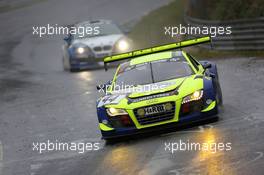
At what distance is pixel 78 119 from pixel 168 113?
4.21 metres

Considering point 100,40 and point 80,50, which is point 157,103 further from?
point 100,40

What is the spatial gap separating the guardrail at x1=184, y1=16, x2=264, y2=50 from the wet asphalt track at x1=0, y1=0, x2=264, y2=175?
103cm

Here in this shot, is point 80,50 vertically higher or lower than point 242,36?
lower

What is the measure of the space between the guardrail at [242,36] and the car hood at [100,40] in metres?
3.14

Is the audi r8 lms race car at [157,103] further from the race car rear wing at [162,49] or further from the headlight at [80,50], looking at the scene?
the headlight at [80,50]

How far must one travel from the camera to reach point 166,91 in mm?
12141

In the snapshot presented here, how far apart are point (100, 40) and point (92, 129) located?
11.6m

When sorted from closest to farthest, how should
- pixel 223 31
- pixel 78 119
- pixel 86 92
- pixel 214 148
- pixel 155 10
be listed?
1. pixel 214 148
2. pixel 78 119
3. pixel 86 92
4. pixel 223 31
5. pixel 155 10

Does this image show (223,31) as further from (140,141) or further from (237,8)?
(140,141)

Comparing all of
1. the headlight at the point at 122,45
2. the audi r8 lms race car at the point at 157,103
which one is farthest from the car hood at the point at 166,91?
the headlight at the point at 122,45

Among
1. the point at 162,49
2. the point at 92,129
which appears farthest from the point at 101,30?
the point at 162,49

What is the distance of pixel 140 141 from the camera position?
39.4 ft

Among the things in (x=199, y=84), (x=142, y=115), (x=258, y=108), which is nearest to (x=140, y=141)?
(x=142, y=115)

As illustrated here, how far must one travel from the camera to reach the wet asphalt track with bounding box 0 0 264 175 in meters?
9.93
